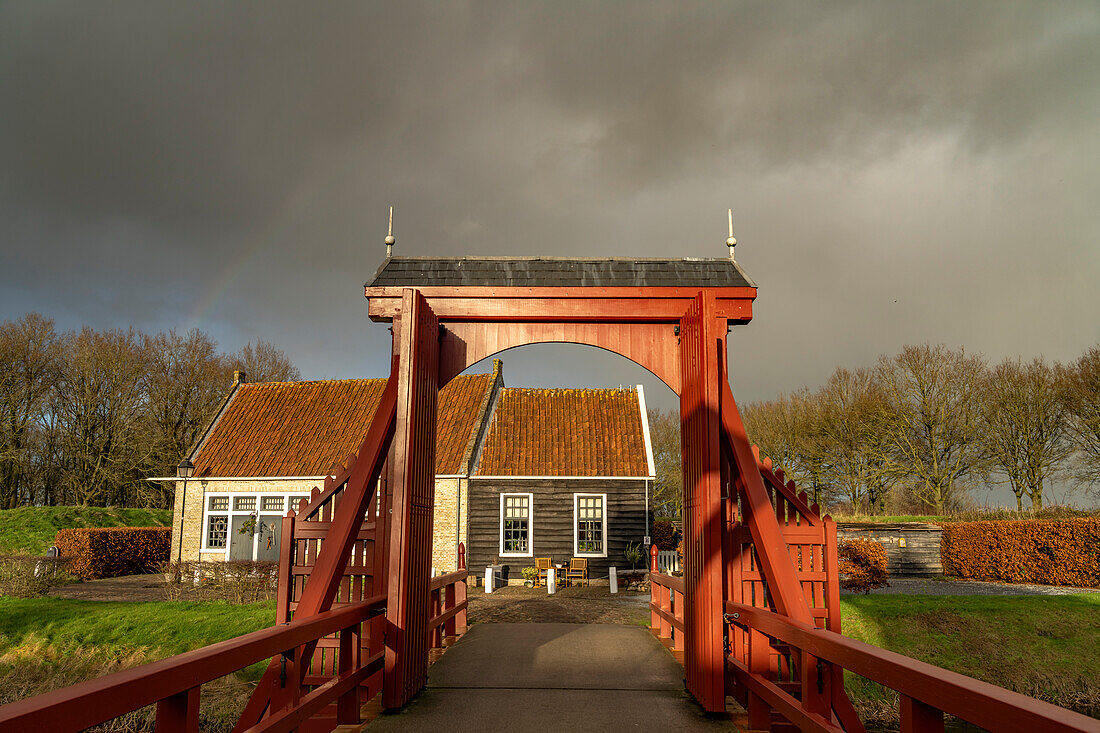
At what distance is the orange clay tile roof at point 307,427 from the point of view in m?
22.9

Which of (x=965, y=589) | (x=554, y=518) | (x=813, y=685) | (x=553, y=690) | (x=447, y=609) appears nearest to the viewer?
(x=813, y=685)

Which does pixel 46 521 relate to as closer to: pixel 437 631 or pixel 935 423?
pixel 437 631

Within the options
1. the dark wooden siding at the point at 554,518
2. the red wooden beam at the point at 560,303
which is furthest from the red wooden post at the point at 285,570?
the dark wooden siding at the point at 554,518

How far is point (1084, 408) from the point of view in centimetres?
2798

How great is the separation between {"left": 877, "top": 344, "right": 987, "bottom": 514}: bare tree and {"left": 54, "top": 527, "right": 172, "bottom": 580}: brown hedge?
29.4 metres

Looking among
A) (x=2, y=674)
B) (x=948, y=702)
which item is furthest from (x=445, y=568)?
(x=948, y=702)

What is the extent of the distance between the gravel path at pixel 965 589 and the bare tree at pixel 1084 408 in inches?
418

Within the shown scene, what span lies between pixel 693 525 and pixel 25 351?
36448mm

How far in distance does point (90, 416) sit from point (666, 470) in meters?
28.7

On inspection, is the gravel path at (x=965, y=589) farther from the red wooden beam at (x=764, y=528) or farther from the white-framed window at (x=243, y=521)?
the white-framed window at (x=243, y=521)

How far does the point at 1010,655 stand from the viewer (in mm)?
11781

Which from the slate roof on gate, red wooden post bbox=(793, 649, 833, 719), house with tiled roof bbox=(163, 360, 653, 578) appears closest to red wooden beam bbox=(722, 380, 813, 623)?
red wooden post bbox=(793, 649, 833, 719)

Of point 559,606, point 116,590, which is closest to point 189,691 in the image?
point 559,606

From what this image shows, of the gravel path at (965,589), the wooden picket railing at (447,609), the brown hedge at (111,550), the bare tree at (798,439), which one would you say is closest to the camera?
the wooden picket railing at (447,609)
